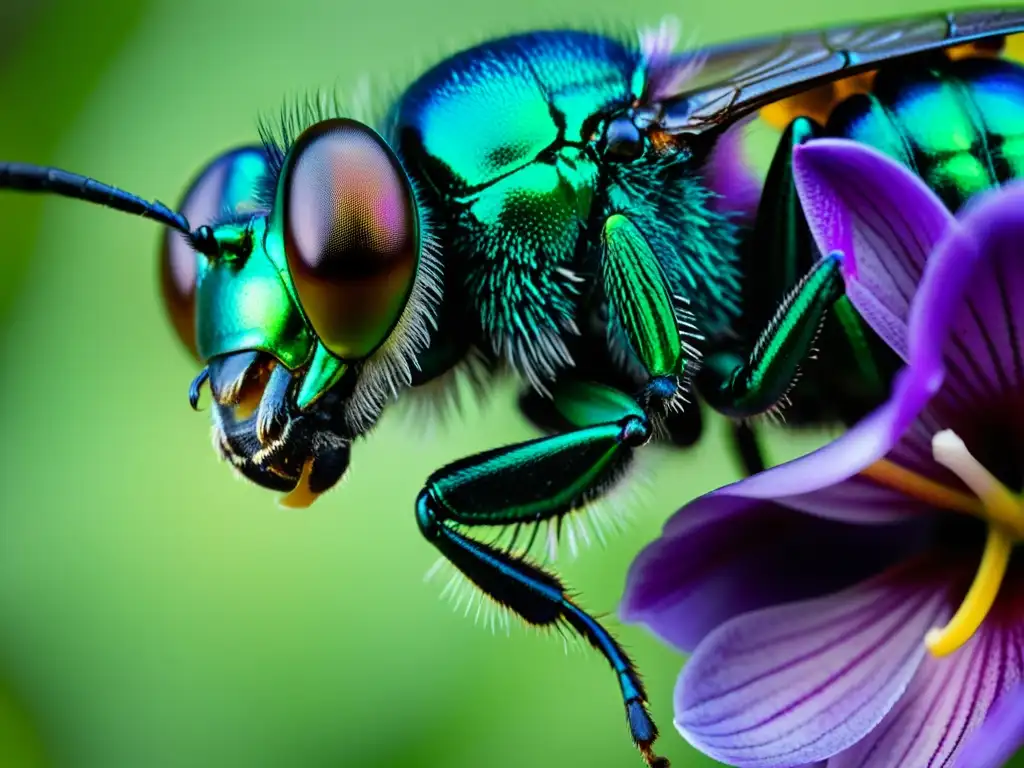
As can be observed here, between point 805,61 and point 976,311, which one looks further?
point 805,61

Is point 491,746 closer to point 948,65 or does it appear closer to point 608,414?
point 608,414

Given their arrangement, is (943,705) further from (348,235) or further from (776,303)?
(348,235)

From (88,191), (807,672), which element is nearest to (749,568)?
(807,672)

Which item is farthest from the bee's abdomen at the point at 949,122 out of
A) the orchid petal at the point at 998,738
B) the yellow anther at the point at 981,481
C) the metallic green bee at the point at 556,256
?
the orchid petal at the point at 998,738

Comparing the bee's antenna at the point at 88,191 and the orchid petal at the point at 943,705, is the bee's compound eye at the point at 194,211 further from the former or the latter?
the orchid petal at the point at 943,705

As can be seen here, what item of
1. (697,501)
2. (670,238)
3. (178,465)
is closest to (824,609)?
(697,501)

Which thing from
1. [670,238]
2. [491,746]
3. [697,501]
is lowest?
[491,746]

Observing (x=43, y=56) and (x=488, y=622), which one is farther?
(x=43, y=56)
